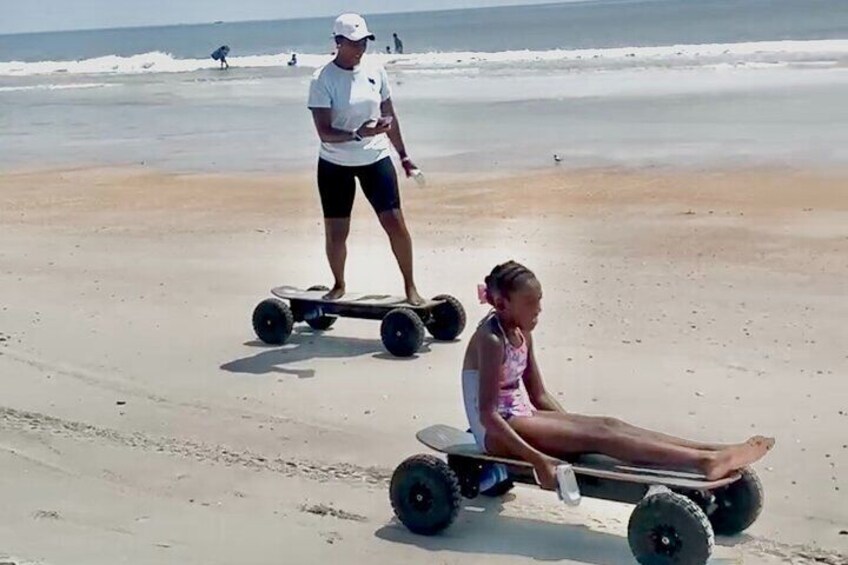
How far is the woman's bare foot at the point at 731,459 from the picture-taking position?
4.89 metres

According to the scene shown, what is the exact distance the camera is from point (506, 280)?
5309 mm

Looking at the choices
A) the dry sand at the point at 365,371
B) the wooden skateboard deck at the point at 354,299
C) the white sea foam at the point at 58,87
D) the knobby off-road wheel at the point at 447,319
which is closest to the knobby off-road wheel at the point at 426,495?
the dry sand at the point at 365,371

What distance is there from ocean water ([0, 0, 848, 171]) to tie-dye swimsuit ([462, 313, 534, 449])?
1132 cm

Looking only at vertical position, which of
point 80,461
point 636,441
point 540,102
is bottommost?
point 80,461

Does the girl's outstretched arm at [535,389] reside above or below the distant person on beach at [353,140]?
below

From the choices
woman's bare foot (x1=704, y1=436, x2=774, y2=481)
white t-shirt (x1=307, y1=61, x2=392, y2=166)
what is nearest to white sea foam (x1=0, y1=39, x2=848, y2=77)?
white t-shirt (x1=307, y1=61, x2=392, y2=166)

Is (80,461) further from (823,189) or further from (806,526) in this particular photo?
(823,189)

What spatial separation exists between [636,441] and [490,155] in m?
13.8

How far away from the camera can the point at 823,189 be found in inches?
551

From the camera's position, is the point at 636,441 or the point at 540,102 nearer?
the point at 636,441

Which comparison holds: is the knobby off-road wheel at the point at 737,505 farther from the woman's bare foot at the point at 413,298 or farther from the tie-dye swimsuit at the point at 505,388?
the woman's bare foot at the point at 413,298

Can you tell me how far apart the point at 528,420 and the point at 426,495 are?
48 cm

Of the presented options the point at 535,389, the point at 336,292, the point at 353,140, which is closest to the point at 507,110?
the point at 336,292

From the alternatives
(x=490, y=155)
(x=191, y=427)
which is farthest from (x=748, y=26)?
(x=191, y=427)
